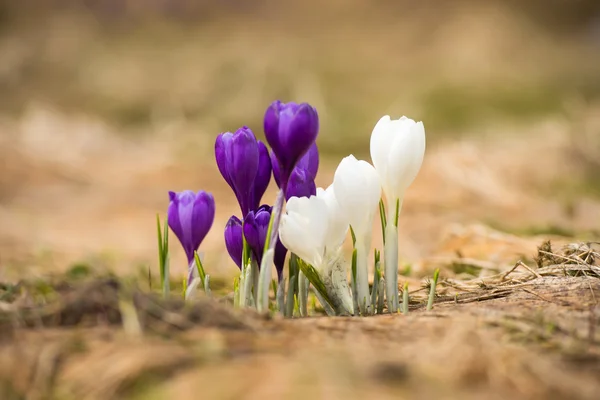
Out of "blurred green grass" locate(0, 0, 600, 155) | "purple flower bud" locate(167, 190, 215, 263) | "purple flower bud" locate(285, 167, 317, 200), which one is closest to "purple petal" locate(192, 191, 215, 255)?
"purple flower bud" locate(167, 190, 215, 263)

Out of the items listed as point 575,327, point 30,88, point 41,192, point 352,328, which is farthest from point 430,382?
point 30,88

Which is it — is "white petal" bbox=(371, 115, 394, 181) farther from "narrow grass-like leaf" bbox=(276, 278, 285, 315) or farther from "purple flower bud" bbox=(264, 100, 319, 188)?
"narrow grass-like leaf" bbox=(276, 278, 285, 315)

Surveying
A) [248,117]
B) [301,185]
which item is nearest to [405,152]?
[301,185]

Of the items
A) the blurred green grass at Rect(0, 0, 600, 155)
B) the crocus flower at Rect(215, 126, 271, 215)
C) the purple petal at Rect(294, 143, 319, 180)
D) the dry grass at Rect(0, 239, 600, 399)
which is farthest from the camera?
the blurred green grass at Rect(0, 0, 600, 155)

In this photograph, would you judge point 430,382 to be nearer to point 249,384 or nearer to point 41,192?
point 249,384

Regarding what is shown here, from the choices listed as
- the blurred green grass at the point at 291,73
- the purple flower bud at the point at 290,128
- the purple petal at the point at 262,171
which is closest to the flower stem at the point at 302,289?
the purple petal at the point at 262,171
